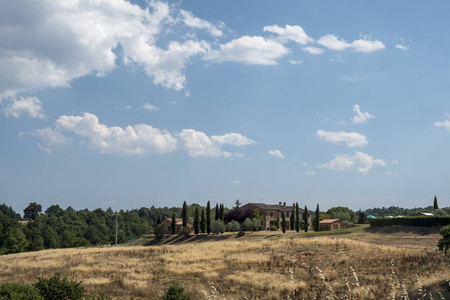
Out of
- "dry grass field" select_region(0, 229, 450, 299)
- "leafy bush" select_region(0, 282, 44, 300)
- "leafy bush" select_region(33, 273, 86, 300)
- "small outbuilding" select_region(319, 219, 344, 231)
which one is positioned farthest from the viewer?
"small outbuilding" select_region(319, 219, 344, 231)

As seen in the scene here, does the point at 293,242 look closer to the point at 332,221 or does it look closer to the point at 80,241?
the point at 332,221

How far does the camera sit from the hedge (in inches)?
2452

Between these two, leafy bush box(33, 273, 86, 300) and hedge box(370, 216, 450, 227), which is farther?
hedge box(370, 216, 450, 227)

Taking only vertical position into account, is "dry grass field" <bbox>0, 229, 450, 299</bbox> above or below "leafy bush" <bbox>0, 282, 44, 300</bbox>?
below

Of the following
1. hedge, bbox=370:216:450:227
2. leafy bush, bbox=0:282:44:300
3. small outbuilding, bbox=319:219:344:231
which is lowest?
small outbuilding, bbox=319:219:344:231

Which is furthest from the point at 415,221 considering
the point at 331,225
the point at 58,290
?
the point at 58,290

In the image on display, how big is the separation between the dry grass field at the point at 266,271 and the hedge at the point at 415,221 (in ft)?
81.0

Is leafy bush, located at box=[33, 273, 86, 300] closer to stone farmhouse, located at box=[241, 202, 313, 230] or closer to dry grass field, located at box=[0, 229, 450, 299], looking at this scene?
dry grass field, located at box=[0, 229, 450, 299]

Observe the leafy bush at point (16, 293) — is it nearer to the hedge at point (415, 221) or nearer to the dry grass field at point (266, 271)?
the dry grass field at point (266, 271)

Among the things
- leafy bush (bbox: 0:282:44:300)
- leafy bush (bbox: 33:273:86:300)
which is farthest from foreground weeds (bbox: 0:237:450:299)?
leafy bush (bbox: 0:282:44:300)

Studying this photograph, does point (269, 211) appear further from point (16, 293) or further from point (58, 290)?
point (16, 293)

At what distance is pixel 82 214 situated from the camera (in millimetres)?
195750

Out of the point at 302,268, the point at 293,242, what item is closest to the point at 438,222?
the point at 293,242

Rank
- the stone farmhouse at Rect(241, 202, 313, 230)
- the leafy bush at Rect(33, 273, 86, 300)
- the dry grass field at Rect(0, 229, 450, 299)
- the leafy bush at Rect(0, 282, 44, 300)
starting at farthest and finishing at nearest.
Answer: the stone farmhouse at Rect(241, 202, 313, 230) < the dry grass field at Rect(0, 229, 450, 299) < the leafy bush at Rect(33, 273, 86, 300) < the leafy bush at Rect(0, 282, 44, 300)
